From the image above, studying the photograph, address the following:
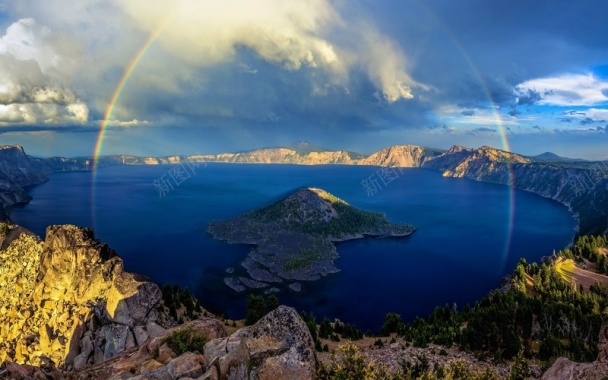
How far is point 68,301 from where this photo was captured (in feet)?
249

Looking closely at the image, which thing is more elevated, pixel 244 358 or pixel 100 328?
pixel 244 358

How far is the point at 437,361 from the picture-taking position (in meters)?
55.0

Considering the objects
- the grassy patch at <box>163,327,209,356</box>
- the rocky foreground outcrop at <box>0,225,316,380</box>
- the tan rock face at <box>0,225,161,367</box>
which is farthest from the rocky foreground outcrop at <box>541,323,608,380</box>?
the tan rock face at <box>0,225,161,367</box>

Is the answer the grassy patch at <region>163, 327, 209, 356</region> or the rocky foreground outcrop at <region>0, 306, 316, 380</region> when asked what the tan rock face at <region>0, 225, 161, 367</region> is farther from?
the grassy patch at <region>163, 327, 209, 356</region>

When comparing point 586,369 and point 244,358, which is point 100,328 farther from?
point 586,369

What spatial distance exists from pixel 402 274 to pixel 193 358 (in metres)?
154

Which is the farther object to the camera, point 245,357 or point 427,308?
point 427,308

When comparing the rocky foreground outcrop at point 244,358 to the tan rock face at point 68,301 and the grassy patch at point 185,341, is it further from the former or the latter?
the tan rock face at point 68,301

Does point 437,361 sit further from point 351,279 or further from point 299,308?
point 351,279

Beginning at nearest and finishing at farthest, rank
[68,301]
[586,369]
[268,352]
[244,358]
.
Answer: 1. [244,358]
2. [268,352]
3. [586,369]
4. [68,301]

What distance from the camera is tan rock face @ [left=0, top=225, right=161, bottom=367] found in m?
60.8

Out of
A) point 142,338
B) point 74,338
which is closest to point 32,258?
point 74,338

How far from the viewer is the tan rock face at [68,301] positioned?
60781mm

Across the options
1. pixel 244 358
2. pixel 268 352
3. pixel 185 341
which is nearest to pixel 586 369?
pixel 268 352
